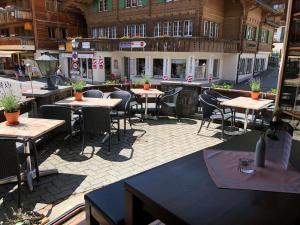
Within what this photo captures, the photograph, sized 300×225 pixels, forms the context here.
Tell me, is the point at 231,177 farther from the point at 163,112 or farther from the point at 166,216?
the point at 163,112

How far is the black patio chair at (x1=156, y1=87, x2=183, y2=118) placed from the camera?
6957 millimetres

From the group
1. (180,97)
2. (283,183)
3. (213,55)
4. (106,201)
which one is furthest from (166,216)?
(213,55)

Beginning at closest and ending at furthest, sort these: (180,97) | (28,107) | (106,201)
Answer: (106,201), (28,107), (180,97)

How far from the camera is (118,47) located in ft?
59.7

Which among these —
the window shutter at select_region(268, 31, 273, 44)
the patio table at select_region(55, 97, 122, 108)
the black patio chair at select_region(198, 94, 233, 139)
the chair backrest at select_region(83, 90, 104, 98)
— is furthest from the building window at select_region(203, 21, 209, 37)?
the patio table at select_region(55, 97, 122, 108)

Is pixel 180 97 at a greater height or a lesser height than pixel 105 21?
lesser

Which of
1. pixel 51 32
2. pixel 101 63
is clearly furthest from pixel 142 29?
pixel 51 32

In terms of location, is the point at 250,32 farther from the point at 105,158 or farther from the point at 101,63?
the point at 105,158

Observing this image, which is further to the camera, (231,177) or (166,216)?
(231,177)

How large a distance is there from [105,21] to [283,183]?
22.0 meters

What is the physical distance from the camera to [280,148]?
1699mm

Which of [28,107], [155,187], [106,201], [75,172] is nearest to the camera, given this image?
[155,187]

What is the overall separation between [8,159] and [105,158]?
178cm

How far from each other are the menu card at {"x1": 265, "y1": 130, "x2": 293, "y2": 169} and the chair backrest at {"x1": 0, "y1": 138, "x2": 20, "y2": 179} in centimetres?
259
